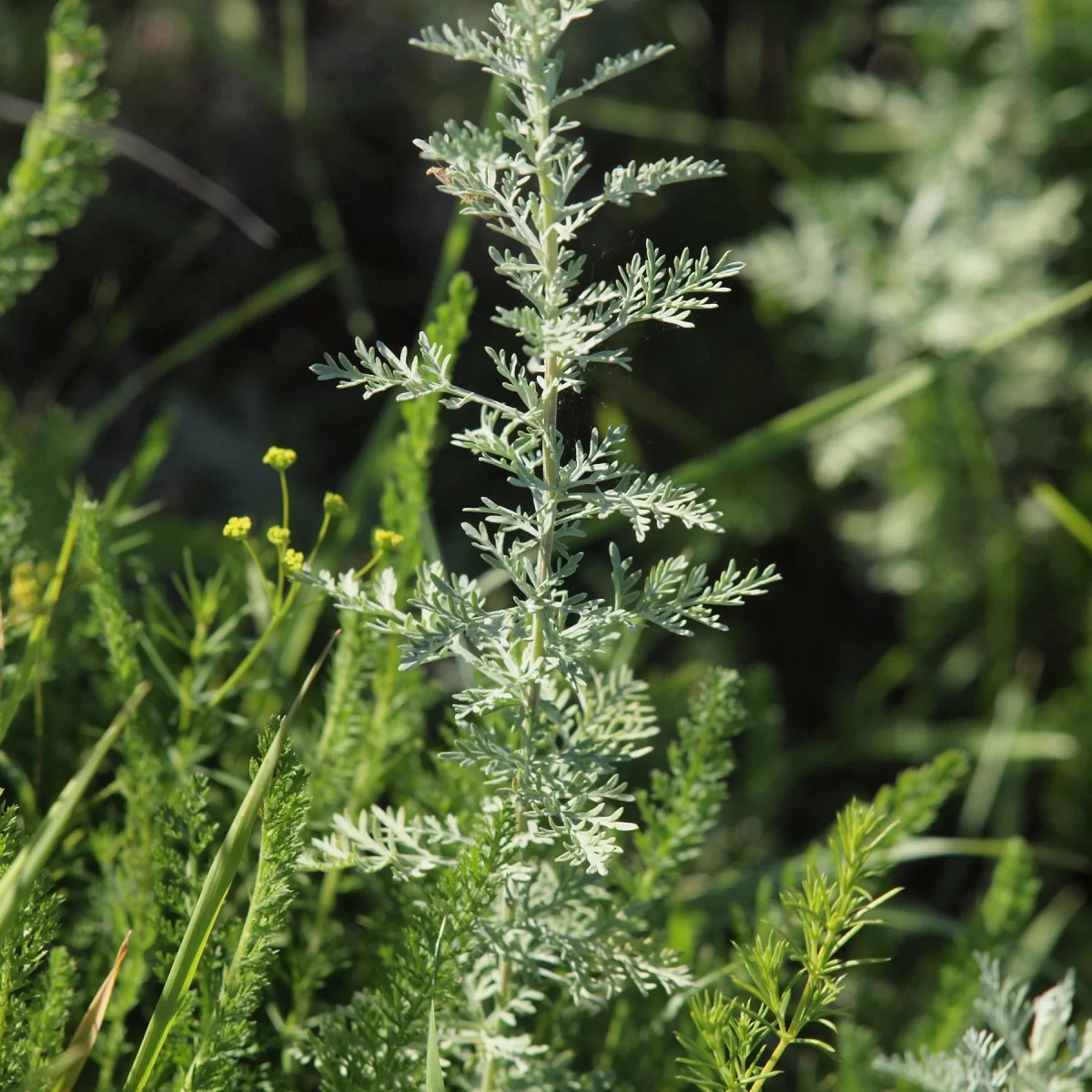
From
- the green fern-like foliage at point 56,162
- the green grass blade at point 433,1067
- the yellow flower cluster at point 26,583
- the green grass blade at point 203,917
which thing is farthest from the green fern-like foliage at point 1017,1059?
the green fern-like foliage at point 56,162

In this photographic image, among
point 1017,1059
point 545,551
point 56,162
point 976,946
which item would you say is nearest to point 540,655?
point 545,551

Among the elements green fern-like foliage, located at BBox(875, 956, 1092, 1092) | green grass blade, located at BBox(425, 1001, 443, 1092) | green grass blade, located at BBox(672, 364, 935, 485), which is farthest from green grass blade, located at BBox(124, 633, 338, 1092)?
green grass blade, located at BBox(672, 364, 935, 485)

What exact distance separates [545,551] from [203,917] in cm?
28

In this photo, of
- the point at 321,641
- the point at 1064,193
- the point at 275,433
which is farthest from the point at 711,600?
the point at 1064,193

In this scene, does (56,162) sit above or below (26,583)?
above

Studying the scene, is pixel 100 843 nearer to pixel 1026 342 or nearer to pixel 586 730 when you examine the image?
pixel 586 730

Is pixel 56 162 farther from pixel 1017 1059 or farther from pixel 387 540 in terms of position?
pixel 1017 1059

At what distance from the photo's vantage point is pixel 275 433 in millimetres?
1626

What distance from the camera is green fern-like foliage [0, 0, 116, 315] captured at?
96 centimetres

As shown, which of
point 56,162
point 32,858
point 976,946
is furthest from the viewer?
point 56,162

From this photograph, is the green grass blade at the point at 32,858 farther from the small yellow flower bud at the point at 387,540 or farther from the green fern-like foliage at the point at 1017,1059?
the green fern-like foliage at the point at 1017,1059

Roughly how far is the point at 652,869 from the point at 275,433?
1.05 metres

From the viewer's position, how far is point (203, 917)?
605mm

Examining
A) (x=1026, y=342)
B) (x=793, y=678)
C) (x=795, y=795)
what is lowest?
(x=795, y=795)
